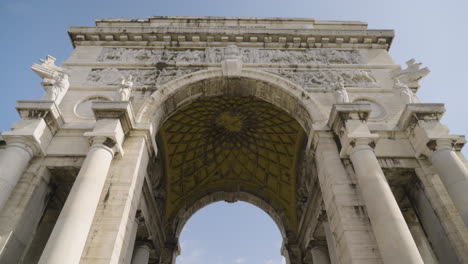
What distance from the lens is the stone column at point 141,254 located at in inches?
431

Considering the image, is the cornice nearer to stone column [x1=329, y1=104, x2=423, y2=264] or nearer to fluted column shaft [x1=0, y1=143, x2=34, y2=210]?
stone column [x1=329, y1=104, x2=423, y2=264]

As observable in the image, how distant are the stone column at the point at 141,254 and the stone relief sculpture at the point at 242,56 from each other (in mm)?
7071

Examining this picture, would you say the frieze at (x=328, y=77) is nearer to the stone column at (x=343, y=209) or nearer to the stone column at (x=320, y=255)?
the stone column at (x=343, y=209)

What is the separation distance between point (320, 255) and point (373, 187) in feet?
20.0

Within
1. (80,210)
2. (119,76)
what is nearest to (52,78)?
(119,76)

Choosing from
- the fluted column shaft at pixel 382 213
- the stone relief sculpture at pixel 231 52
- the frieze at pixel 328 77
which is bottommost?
the fluted column shaft at pixel 382 213

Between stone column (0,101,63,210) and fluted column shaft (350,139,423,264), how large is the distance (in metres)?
8.37

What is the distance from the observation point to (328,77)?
11.3 metres

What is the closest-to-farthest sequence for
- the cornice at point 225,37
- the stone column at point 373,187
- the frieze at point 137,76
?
the stone column at point 373,187, the frieze at point 137,76, the cornice at point 225,37

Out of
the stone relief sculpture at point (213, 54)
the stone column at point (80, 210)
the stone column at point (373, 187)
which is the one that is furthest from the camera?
the stone relief sculpture at point (213, 54)

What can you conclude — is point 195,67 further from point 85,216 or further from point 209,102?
point 85,216

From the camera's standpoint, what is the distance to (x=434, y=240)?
25.6 ft

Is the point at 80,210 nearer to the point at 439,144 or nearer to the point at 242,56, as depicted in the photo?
the point at 242,56

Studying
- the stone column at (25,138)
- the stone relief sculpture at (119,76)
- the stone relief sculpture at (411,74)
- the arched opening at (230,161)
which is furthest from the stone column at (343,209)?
the stone column at (25,138)
